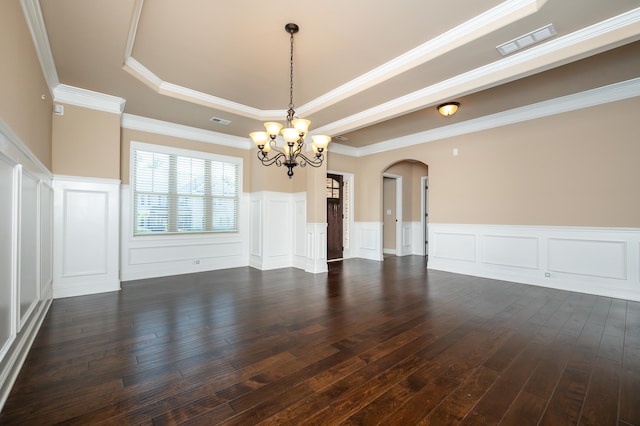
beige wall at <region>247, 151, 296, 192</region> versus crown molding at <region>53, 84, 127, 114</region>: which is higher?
crown molding at <region>53, 84, 127, 114</region>

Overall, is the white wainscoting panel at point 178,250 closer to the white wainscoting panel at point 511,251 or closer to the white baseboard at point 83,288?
the white baseboard at point 83,288

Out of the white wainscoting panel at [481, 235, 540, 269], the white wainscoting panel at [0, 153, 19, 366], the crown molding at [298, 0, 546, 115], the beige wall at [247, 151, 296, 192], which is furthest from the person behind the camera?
Result: the beige wall at [247, 151, 296, 192]

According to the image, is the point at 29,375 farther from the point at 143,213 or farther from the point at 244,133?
the point at 244,133

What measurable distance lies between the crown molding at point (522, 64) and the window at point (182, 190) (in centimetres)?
335

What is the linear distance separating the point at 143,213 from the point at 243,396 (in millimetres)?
4311

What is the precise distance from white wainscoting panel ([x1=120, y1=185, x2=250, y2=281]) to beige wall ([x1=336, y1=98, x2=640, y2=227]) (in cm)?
411

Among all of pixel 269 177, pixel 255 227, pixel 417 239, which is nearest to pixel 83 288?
pixel 255 227

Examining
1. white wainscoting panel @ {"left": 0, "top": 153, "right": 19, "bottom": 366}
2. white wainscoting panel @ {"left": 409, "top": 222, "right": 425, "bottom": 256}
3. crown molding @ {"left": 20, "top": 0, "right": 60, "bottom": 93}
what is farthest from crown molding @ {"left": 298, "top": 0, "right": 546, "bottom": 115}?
white wainscoting panel @ {"left": 409, "top": 222, "right": 425, "bottom": 256}

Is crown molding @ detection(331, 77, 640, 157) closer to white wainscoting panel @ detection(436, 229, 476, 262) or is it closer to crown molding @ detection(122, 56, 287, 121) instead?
white wainscoting panel @ detection(436, 229, 476, 262)

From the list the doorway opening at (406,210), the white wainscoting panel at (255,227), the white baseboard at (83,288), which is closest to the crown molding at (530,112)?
the doorway opening at (406,210)

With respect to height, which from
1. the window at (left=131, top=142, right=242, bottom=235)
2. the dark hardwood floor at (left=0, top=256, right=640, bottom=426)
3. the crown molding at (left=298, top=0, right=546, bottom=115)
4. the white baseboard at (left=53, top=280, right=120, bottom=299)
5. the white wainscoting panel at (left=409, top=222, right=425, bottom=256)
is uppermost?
the crown molding at (left=298, top=0, right=546, bottom=115)

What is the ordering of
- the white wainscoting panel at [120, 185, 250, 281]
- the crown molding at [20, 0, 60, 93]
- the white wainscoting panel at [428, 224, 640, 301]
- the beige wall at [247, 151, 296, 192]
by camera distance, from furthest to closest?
the beige wall at [247, 151, 296, 192] → the white wainscoting panel at [120, 185, 250, 281] → the white wainscoting panel at [428, 224, 640, 301] → the crown molding at [20, 0, 60, 93]

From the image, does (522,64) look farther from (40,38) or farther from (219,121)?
(40,38)

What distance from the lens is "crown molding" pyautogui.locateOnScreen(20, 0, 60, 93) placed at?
2252 mm
